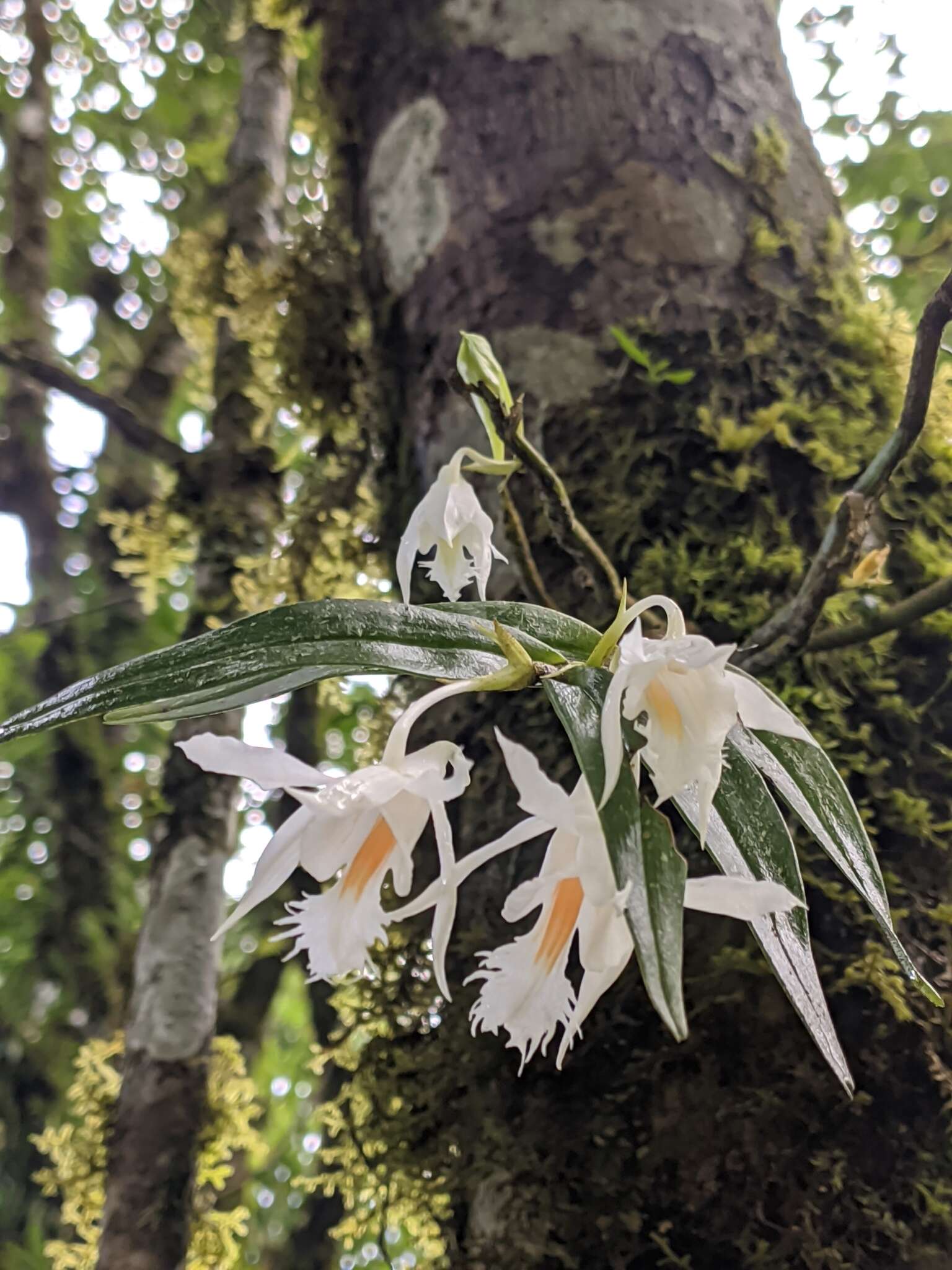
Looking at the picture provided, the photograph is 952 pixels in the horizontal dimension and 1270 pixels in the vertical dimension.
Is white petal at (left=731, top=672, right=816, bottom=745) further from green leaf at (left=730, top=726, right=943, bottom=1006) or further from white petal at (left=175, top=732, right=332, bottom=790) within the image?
white petal at (left=175, top=732, right=332, bottom=790)

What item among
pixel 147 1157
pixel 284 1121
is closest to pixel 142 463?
pixel 284 1121

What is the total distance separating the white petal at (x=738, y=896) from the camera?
40 cm

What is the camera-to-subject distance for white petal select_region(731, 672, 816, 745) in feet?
1.44

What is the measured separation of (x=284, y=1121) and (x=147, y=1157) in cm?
145

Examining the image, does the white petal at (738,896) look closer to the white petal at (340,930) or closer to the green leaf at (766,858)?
the green leaf at (766,858)

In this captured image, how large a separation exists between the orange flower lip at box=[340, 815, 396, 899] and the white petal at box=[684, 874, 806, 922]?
0.49ft

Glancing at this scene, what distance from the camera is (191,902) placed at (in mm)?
1261

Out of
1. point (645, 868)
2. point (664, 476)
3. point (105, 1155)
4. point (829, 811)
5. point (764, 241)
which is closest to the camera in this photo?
point (645, 868)

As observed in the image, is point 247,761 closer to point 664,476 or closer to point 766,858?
point 766,858

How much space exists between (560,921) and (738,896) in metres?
0.09

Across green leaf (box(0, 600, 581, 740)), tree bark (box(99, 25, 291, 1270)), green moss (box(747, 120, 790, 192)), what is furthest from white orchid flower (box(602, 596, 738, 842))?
green moss (box(747, 120, 790, 192))

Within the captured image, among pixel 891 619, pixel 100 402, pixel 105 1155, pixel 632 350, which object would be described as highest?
pixel 100 402

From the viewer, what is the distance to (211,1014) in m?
1.21

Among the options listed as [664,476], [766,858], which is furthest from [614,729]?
[664,476]
